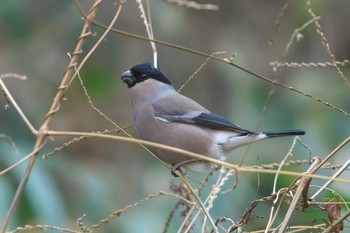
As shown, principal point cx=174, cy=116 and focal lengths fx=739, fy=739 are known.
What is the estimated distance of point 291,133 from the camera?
2.52m

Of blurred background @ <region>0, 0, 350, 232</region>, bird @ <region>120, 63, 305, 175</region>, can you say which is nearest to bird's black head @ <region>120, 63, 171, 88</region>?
bird @ <region>120, 63, 305, 175</region>

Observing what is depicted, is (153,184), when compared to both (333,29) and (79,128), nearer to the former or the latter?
(79,128)

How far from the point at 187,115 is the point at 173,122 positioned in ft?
0.30

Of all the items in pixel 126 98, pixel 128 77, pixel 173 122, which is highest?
pixel 128 77

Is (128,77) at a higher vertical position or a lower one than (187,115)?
higher

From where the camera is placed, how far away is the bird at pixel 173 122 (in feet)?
9.04

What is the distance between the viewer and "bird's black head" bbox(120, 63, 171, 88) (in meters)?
2.86

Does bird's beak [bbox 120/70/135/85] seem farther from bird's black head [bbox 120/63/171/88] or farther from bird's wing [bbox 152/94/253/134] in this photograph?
bird's wing [bbox 152/94/253/134]

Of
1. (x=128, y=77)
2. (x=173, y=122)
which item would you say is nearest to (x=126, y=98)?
(x=128, y=77)

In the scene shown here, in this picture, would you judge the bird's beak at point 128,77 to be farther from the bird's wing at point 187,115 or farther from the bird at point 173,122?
the bird's wing at point 187,115

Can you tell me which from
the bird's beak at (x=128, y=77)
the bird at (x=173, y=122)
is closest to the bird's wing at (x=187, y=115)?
the bird at (x=173, y=122)

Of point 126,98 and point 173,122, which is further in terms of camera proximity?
point 126,98

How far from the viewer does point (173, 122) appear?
280 centimetres

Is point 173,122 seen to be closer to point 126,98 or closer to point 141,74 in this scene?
point 141,74
